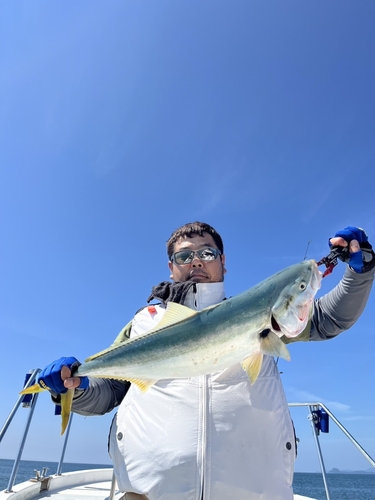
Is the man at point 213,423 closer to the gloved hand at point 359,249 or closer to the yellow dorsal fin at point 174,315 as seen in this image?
the gloved hand at point 359,249

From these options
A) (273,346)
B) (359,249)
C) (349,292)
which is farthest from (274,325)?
(359,249)

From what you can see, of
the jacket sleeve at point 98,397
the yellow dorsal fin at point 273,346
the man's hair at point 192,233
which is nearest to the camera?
the yellow dorsal fin at point 273,346

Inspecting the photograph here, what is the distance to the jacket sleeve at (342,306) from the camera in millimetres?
3475

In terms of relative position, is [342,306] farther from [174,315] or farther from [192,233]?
[192,233]

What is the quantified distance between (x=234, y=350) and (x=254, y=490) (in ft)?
3.79

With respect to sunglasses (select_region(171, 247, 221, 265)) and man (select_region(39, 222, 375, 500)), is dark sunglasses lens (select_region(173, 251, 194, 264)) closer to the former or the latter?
sunglasses (select_region(171, 247, 221, 265))

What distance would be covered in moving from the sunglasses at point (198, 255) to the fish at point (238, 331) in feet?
4.54

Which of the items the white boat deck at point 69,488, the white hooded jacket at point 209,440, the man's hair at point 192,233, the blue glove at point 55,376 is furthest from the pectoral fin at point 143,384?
the white boat deck at point 69,488

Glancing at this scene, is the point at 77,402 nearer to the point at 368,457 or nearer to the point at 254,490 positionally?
the point at 254,490

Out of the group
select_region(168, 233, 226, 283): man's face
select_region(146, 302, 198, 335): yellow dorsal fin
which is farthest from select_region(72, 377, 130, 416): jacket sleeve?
select_region(168, 233, 226, 283): man's face

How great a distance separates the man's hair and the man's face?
0.26ft

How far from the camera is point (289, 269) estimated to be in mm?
3016

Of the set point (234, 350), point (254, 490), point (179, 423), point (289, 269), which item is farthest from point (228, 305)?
point (254, 490)

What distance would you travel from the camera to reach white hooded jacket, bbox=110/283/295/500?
2791mm
